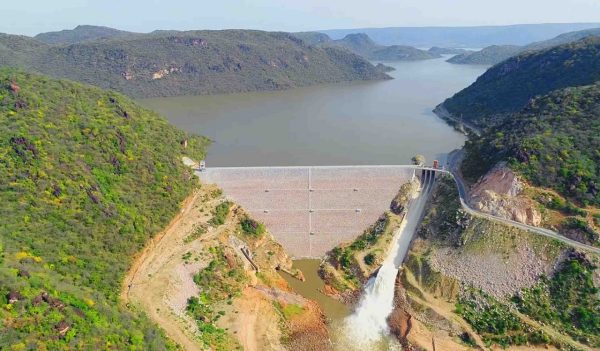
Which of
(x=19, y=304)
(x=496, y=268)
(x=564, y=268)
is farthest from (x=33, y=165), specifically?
(x=564, y=268)

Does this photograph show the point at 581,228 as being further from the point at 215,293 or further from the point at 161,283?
the point at 161,283

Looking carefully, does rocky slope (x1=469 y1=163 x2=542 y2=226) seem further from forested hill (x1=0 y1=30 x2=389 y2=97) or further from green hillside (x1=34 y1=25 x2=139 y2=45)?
green hillside (x1=34 y1=25 x2=139 y2=45)

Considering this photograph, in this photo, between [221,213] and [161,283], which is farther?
[221,213]

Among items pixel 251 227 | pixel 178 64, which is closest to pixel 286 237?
pixel 251 227

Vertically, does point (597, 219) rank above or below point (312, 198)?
above

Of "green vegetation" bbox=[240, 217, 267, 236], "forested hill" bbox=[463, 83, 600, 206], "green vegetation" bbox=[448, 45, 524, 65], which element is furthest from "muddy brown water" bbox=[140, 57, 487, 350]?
"green vegetation" bbox=[448, 45, 524, 65]

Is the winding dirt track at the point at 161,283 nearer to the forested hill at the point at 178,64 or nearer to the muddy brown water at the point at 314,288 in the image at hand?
the muddy brown water at the point at 314,288

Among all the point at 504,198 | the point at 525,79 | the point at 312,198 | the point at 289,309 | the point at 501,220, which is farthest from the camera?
the point at 525,79

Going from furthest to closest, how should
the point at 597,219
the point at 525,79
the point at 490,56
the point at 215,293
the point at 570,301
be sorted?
1. the point at 490,56
2. the point at 525,79
3. the point at 215,293
4. the point at 597,219
5. the point at 570,301
